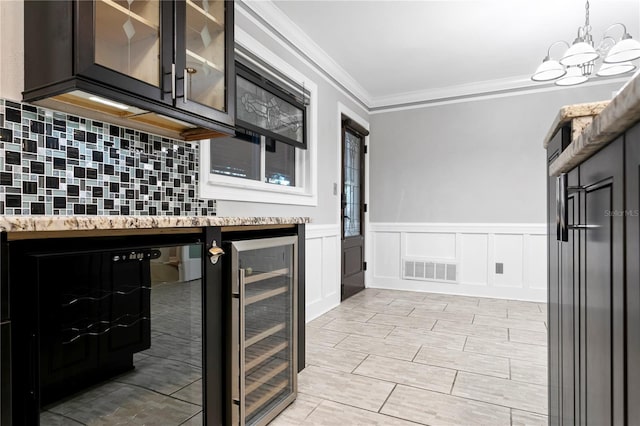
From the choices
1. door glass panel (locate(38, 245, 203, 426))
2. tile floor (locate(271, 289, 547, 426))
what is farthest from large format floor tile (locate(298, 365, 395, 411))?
door glass panel (locate(38, 245, 203, 426))

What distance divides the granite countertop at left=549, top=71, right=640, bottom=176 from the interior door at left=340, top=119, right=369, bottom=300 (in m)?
3.87

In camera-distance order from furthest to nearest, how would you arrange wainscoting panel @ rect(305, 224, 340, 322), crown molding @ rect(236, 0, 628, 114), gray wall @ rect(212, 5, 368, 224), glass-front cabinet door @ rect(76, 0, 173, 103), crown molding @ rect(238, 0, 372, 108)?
wainscoting panel @ rect(305, 224, 340, 322) < gray wall @ rect(212, 5, 368, 224) < crown molding @ rect(236, 0, 628, 114) < crown molding @ rect(238, 0, 372, 108) < glass-front cabinet door @ rect(76, 0, 173, 103)

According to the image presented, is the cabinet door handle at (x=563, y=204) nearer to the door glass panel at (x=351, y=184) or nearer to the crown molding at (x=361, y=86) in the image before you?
the crown molding at (x=361, y=86)

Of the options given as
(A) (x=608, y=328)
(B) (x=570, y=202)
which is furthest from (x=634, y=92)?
(B) (x=570, y=202)

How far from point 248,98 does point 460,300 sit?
11.2 ft

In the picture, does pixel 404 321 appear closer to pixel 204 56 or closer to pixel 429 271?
pixel 429 271

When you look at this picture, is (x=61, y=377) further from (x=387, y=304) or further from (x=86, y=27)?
(x=387, y=304)

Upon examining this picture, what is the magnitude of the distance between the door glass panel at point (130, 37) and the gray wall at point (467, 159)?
4034 millimetres

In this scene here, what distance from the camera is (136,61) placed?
1.48 meters

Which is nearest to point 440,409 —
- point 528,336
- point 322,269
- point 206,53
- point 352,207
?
point 528,336

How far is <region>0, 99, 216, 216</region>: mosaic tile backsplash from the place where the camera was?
4.57ft

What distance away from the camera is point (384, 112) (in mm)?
5230

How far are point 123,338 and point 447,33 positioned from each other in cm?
355

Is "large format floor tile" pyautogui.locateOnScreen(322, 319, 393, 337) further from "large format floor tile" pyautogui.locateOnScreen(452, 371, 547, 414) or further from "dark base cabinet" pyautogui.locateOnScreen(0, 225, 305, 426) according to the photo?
"dark base cabinet" pyautogui.locateOnScreen(0, 225, 305, 426)
